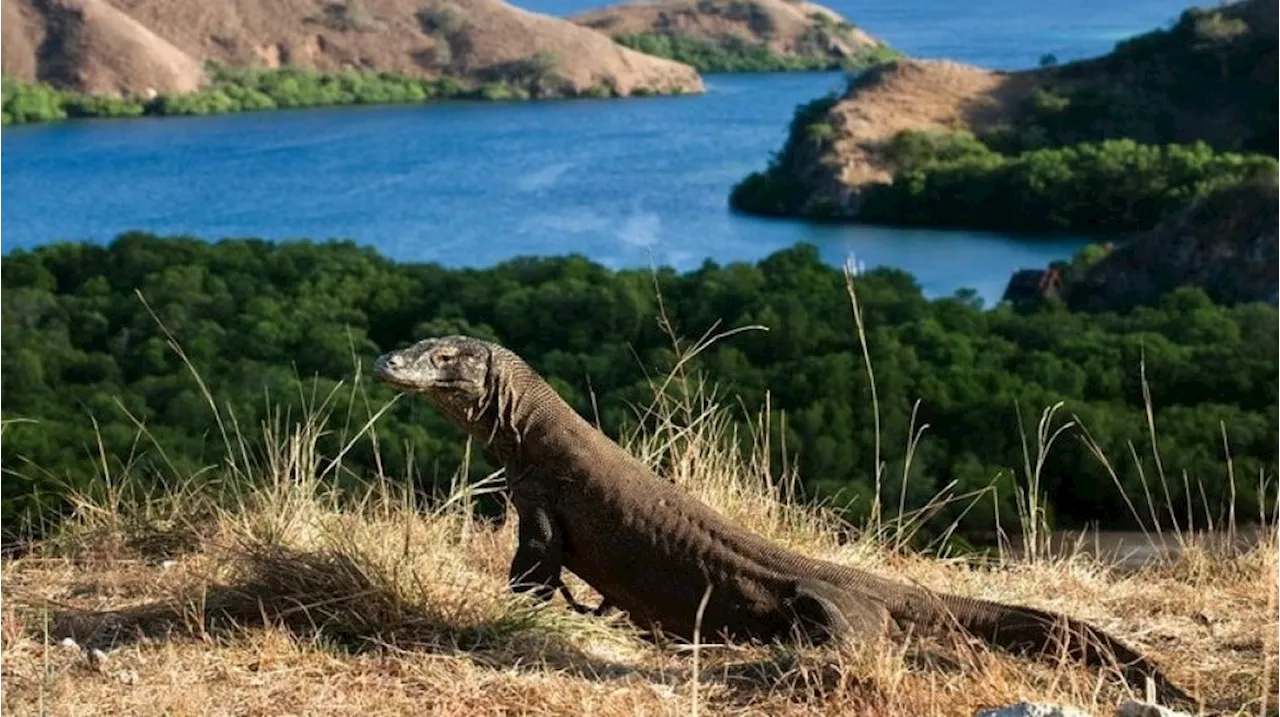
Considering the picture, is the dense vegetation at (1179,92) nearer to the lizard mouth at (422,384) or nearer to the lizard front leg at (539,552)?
the lizard front leg at (539,552)

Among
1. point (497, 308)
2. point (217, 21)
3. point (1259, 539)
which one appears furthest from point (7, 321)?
point (217, 21)

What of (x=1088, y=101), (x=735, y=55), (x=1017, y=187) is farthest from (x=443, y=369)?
(x=735, y=55)

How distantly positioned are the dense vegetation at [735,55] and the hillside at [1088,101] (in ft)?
61.7

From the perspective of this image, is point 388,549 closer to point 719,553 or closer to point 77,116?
point 719,553

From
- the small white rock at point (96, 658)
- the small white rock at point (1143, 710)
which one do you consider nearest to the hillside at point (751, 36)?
the small white rock at point (96, 658)

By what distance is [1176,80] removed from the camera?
6406 cm

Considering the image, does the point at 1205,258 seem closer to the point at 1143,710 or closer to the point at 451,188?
the point at 451,188

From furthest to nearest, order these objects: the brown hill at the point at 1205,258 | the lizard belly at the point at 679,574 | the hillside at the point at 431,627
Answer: the brown hill at the point at 1205,258 < the lizard belly at the point at 679,574 < the hillside at the point at 431,627

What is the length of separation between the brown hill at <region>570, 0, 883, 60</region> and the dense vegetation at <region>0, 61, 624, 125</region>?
17.4m

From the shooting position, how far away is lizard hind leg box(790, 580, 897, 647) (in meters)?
3.87

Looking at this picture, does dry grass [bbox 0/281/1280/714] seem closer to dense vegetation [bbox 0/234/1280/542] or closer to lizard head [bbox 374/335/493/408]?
lizard head [bbox 374/335/493/408]

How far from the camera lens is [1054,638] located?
12.6 feet

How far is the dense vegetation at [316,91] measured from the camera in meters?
54.8

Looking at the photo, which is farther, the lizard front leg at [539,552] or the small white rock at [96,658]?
the lizard front leg at [539,552]
